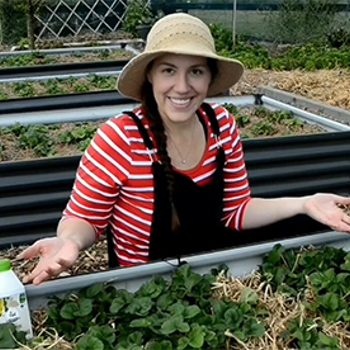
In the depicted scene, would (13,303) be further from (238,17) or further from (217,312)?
(238,17)

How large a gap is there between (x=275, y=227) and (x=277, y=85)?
3.62m

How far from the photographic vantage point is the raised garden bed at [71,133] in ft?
11.9

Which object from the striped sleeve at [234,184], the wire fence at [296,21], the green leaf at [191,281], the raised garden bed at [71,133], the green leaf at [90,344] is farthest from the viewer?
the wire fence at [296,21]

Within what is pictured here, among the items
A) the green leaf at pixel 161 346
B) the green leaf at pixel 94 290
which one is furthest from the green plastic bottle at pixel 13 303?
the green leaf at pixel 161 346

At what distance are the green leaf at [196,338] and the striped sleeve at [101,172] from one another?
46 centimetres

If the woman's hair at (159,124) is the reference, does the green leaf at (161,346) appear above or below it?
below

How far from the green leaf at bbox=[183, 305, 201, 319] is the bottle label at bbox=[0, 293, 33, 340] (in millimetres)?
288

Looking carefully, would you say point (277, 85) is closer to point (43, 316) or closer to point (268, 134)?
point (268, 134)

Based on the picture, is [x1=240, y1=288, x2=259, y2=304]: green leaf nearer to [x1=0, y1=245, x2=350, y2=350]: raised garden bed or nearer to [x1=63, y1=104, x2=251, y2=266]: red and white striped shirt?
[x1=0, y1=245, x2=350, y2=350]: raised garden bed

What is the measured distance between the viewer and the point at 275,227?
1.83 meters

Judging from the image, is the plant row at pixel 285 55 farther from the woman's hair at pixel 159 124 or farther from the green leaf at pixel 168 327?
the green leaf at pixel 168 327

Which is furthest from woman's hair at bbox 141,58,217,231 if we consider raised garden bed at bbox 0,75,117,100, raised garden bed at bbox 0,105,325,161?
raised garden bed at bbox 0,75,117,100

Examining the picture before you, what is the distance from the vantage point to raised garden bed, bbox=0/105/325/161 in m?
3.64

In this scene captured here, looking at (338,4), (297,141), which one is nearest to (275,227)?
(297,141)
